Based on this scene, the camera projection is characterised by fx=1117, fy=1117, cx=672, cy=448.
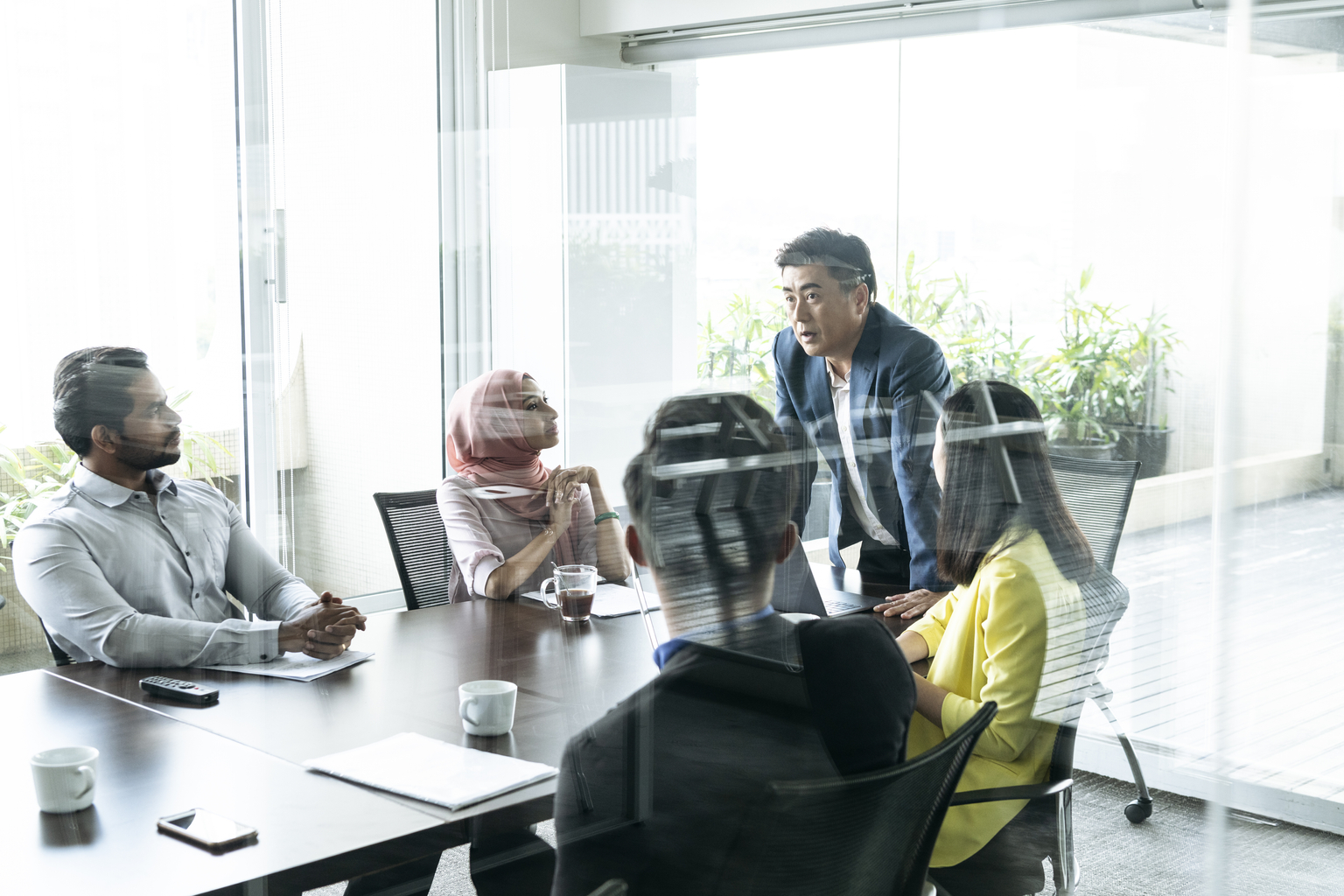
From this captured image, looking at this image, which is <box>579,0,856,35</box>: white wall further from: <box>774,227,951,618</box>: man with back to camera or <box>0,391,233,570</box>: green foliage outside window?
<box>0,391,233,570</box>: green foliage outside window

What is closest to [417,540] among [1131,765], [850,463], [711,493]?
[711,493]

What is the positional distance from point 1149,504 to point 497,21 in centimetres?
84

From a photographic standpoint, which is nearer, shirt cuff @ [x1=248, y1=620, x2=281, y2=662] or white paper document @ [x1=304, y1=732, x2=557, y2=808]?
white paper document @ [x1=304, y1=732, x2=557, y2=808]

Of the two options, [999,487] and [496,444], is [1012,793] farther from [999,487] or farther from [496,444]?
[496,444]

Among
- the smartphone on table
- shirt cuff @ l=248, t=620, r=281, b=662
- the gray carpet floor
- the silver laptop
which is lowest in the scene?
the gray carpet floor

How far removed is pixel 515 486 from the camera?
1.19m

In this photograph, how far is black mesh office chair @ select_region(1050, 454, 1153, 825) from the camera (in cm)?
115

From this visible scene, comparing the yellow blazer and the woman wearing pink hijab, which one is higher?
the woman wearing pink hijab

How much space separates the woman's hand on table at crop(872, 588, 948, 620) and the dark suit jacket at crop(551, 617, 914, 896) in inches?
2.1

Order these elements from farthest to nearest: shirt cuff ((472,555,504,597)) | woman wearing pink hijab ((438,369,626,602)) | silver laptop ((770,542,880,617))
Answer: shirt cuff ((472,555,504,597)) → woman wearing pink hijab ((438,369,626,602)) → silver laptop ((770,542,880,617))

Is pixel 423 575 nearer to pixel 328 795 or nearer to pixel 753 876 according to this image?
pixel 328 795

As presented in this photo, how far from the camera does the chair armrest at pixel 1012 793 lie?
1.16 metres

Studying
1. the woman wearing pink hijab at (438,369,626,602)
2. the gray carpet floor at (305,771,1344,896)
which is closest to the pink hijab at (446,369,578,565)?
the woman wearing pink hijab at (438,369,626,602)

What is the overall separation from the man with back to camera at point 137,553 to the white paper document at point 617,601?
33 centimetres
